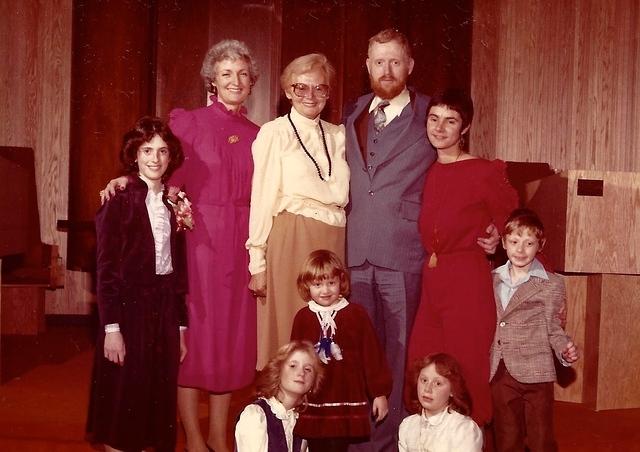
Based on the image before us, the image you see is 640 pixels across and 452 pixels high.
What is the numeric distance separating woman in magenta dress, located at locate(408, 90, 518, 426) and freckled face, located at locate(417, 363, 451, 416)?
0.72ft

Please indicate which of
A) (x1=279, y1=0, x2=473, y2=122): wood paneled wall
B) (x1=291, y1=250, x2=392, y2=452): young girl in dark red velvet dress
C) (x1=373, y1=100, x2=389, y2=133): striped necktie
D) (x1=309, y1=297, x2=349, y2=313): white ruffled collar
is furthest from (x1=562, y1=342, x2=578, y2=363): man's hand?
(x1=279, y1=0, x2=473, y2=122): wood paneled wall

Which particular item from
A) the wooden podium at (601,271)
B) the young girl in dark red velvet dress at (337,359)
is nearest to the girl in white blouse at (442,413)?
the young girl in dark red velvet dress at (337,359)

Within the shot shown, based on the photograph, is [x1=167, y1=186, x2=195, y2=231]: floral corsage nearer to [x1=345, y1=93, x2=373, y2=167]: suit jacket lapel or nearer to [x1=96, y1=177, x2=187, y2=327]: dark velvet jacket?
[x1=96, y1=177, x2=187, y2=327]: dark velvet jacket

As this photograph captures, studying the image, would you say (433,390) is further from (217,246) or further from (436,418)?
(217,246)

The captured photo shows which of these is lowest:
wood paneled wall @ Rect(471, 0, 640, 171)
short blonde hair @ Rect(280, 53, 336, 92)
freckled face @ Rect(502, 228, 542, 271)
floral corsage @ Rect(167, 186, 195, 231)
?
freckled face @ Rect(502, 228, 542, 271)

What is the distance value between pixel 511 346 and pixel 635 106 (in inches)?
134

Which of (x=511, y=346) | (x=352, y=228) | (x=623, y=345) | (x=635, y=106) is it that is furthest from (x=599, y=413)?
Result: (x=635, y=106)

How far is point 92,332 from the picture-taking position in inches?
217

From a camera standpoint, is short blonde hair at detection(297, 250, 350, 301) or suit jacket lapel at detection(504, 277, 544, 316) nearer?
short blonde hair at detection(297, 250, 350, 301)

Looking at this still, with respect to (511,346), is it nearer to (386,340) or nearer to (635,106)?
(386,340)

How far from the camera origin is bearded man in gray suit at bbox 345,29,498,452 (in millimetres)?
2869

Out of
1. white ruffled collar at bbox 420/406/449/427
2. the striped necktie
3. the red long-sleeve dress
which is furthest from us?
the striped necktie

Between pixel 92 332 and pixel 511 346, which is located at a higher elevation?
pixel 511 346

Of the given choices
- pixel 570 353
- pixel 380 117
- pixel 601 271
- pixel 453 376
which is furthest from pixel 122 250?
pixel 601 271
